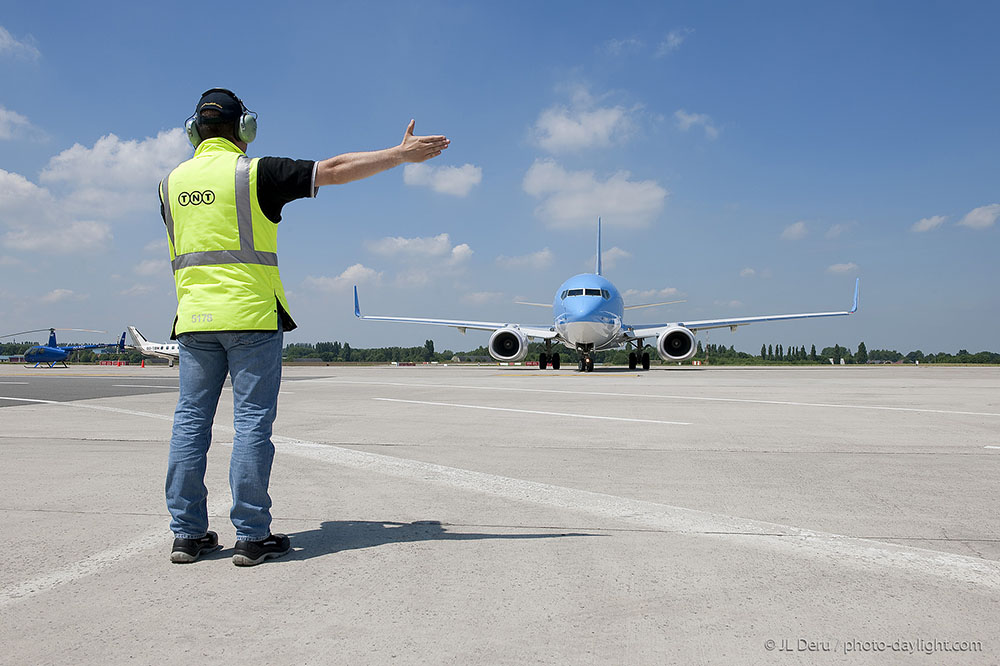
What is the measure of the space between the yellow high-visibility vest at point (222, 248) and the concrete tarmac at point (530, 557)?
1.01 metres

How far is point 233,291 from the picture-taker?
2.76m

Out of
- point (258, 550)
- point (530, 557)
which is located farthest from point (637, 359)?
point (258, 550)

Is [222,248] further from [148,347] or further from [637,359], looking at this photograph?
[148,347]

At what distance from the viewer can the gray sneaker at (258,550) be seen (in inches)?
96.1

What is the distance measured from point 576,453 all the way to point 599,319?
19195 mm

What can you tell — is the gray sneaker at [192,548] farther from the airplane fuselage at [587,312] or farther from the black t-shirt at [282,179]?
the airplane fuselage at [587,312]

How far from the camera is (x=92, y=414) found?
26.2 feet

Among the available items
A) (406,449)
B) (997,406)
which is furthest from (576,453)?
(997,406)

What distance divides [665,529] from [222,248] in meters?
2.34

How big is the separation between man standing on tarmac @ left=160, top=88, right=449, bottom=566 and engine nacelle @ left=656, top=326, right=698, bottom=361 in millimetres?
24535

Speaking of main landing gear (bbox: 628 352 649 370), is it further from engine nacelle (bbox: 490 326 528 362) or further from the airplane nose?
the airplane nose

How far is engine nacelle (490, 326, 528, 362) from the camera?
28109 millimetres

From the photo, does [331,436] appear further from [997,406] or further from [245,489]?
[997,406]

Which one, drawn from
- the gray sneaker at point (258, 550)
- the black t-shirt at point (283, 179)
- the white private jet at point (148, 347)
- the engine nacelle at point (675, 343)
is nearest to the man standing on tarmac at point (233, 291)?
the black t-shirt at point (283, 179)
